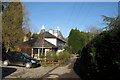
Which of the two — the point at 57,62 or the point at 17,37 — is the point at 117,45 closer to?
the point at 57,62

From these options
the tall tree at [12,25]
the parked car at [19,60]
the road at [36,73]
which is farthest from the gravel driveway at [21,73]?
the tall tree at [12,25]

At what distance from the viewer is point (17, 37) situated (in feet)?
72.9

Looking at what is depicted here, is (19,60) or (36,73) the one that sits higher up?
(19,60)

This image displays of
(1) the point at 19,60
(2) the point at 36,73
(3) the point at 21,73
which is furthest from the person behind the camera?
(1) the point at 19,60

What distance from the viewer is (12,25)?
21.3 meters

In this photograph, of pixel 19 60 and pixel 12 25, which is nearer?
pixel 19 60

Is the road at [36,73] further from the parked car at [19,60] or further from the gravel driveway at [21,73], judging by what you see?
the parked car at [19,60]

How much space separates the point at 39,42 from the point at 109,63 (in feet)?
78.8

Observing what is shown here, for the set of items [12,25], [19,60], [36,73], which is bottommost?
[36,73]

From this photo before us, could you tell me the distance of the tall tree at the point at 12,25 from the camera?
20797 millimetres

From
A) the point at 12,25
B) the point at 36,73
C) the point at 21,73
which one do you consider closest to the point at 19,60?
the point at 21,73

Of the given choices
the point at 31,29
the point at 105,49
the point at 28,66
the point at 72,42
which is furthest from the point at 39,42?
the point at 105,49

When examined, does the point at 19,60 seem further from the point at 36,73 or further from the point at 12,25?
the point at 12,25

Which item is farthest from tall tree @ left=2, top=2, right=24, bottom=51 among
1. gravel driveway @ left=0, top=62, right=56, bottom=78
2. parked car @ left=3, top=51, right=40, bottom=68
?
gravel driveway @ left=0, top=62, right=56, bottom=78
